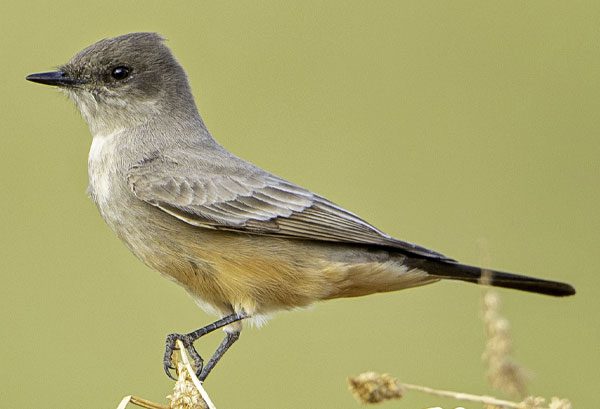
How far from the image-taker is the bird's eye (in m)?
5.85

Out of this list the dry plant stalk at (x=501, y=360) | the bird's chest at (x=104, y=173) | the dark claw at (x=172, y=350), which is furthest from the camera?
the bird's chest at (x=104, y=173)

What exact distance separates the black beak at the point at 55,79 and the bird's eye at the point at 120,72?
0.19 meters

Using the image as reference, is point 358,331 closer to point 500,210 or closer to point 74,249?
point 500,210

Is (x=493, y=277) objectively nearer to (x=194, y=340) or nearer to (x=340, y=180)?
(x=194, y=340)

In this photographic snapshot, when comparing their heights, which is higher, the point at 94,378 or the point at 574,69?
the point at 574,69

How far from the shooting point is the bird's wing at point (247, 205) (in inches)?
208

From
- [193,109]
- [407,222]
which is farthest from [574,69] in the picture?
[193,109]

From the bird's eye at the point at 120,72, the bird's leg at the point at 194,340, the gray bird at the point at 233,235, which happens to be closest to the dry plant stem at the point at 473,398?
the bird's leg at the point at 194,340

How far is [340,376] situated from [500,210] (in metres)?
2.30

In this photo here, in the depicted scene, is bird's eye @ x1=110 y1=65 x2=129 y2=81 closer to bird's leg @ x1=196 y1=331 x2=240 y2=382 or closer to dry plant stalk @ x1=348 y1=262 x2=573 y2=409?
bird's leg @ x1=196 y1=331 x2=240 y2=382

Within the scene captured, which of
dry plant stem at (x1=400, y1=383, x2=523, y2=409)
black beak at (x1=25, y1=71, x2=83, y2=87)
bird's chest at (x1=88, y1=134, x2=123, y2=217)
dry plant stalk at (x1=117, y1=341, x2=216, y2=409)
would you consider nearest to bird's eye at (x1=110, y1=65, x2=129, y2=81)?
black beak at (x1=25, y1=71, x2=83, y2=87)

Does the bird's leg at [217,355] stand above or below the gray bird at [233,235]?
below

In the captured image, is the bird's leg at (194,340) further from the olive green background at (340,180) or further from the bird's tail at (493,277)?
the olive green background at (340,180)

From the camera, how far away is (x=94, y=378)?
728cm
